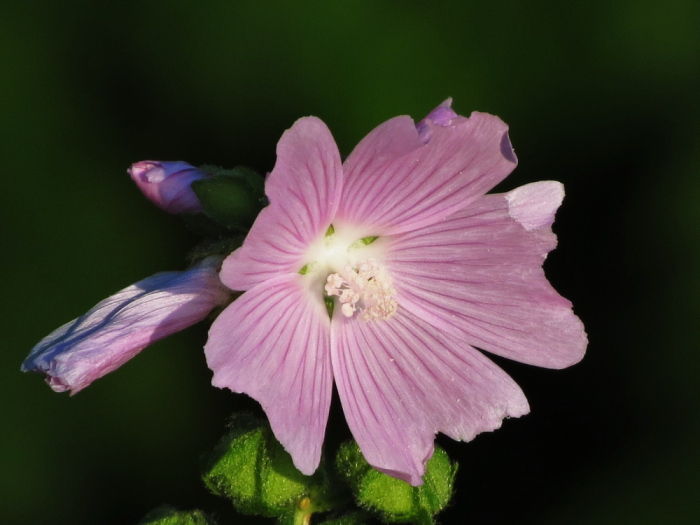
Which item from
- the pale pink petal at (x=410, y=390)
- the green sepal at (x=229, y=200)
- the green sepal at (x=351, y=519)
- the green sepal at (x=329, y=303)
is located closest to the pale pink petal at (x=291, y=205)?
the green sepal at (x=229, y=200)

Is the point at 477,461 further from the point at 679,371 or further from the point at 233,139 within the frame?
the point at 233,139

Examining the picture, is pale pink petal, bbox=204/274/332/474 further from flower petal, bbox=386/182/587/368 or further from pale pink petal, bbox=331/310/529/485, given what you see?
flower petal, bbox=386/182/587/368

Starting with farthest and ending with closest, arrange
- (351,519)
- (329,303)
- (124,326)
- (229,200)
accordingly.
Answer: (329,303) < (351,519) < (229,200) < (124,326)

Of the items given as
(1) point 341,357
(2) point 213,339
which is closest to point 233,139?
(1) point 341,357

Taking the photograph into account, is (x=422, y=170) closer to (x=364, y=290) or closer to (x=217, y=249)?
(x=364, y=290)

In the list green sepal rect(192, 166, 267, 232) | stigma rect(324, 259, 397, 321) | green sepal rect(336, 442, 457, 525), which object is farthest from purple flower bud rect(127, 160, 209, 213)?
green sepal rect(336, 442, 457, 525)

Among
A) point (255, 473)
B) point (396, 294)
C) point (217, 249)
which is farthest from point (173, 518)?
point (396, 294)

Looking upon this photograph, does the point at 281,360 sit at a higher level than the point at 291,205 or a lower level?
lower
